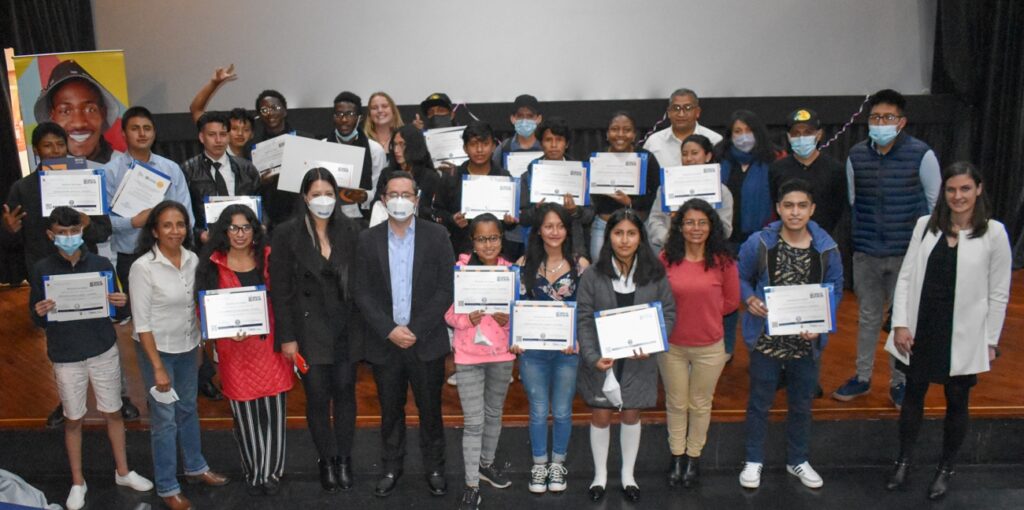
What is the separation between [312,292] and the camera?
351 cm

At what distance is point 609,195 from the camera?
420cm

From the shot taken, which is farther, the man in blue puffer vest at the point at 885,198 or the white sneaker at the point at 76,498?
the man in blue puffer vest at the point at 885,198

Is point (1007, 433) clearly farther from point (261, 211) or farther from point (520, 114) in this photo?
point (261, 211)

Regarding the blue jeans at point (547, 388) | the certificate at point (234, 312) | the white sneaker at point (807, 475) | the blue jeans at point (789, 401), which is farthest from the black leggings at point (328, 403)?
the white sneaker at point (807, 475)

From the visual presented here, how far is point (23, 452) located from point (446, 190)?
2684mm

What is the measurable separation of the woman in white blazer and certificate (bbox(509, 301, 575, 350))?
5.09ft

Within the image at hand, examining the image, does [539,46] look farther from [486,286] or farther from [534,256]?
[486,286]

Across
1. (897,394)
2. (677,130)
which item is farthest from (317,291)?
(897,394)

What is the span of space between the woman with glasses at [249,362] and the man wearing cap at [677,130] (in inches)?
92.9

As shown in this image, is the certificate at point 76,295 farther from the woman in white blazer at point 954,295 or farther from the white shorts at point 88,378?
the woman in white blazer at point 954,295

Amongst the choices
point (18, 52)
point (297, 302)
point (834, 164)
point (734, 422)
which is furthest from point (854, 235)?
point (18, 52)

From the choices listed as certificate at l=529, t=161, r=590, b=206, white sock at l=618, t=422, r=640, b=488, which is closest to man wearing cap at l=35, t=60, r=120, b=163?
certificate at l=529, t=161, r=590, b=206

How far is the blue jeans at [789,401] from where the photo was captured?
3.65 m

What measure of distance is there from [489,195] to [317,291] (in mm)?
1014
